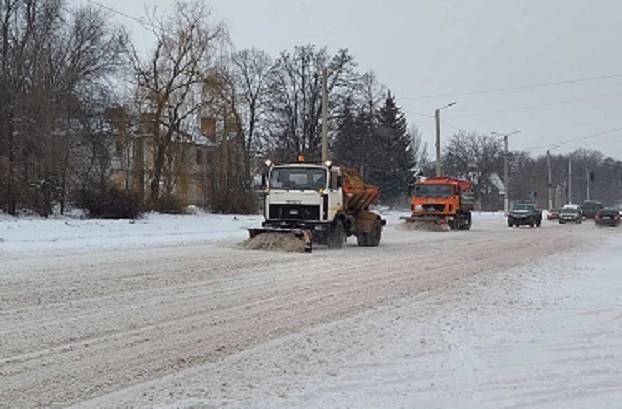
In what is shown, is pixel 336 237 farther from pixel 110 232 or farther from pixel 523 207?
pixel 523 207

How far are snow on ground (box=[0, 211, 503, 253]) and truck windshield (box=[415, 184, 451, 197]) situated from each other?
9.09 metres

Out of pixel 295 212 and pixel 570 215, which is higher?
pixel 295 212

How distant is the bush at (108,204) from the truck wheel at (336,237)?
734 inches

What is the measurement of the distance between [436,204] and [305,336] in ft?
102

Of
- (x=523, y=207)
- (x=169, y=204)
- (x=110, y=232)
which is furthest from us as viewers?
(x=523, y=207)

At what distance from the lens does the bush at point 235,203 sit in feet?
162

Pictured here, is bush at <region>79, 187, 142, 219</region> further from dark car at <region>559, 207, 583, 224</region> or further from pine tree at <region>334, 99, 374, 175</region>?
dark car at <region>559, 207, 583, 224</region>

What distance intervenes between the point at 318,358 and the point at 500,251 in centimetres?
1633

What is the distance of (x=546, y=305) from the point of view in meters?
11.1

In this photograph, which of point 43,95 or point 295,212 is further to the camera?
point 43,95

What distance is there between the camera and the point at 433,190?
39.4 m

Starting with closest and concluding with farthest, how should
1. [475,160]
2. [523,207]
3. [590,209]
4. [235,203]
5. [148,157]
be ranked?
[148,157], [523,207], [235,203], [590,209], [475,160]

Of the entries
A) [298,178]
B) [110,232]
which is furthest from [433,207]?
[298,178]

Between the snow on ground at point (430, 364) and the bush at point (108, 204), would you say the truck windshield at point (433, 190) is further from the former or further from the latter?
the snow on ground at point (430, 364)
